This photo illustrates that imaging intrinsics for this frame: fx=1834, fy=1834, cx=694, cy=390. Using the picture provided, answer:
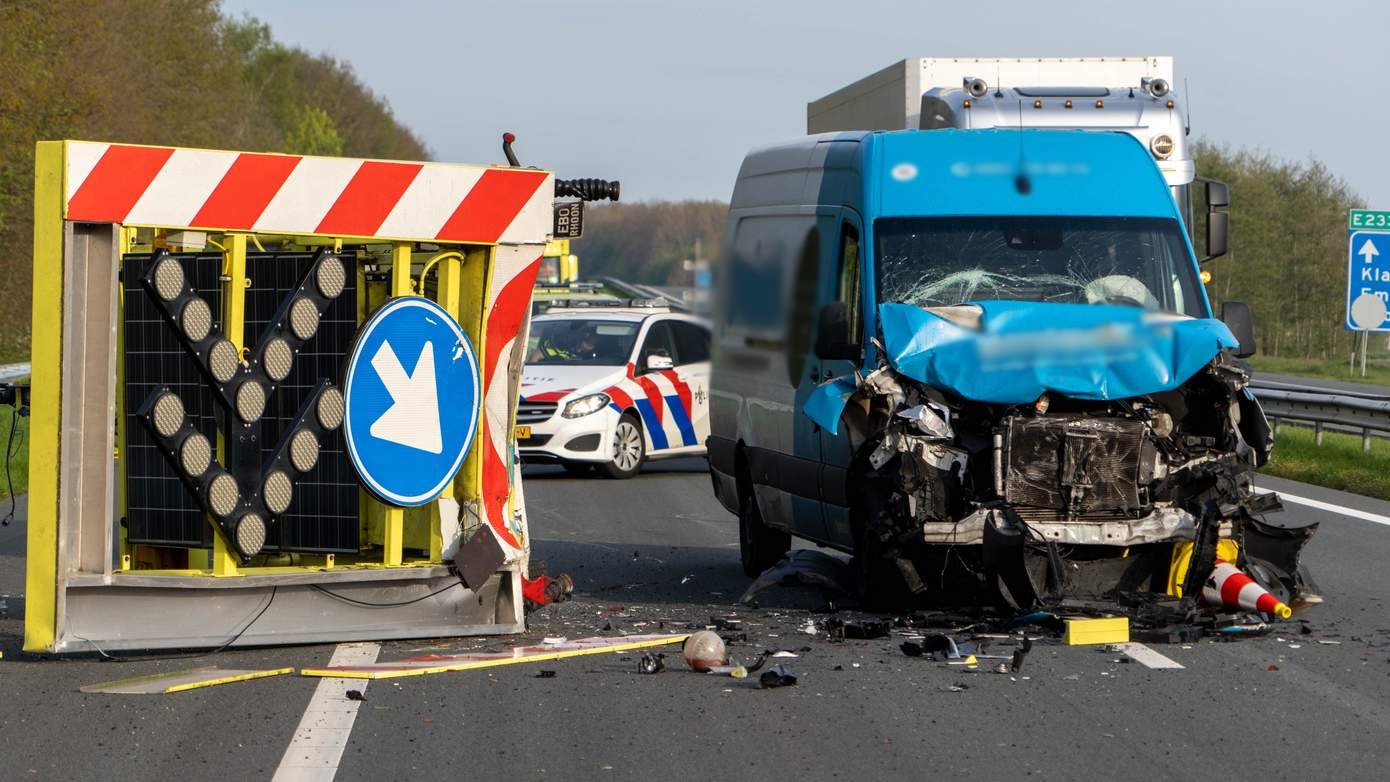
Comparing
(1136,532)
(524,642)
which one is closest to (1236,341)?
(1136,532)

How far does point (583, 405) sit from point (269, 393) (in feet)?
34.1

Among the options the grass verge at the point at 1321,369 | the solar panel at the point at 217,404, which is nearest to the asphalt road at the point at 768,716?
the solar panel at the point at 217,404

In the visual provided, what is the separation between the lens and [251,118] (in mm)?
89375

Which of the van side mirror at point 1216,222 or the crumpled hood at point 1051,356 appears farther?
the van side mirror at point 1216,222

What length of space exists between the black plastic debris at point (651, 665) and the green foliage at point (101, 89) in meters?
32.2

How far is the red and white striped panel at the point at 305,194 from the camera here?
24.5 feet

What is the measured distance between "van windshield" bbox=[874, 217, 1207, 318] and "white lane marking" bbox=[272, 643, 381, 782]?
341cm

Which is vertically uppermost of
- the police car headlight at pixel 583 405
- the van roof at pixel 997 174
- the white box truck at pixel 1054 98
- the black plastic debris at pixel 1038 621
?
the white box truck at pixel 1054 98

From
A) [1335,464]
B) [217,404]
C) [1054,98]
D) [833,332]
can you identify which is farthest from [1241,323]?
[1335,464]

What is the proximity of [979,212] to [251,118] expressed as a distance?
8410 cm

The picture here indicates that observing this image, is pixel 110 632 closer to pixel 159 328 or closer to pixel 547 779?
pixel 159 328

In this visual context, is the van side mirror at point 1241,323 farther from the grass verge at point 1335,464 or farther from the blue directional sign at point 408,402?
the grass verge at point 1335,464

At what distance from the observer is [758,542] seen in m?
11.1

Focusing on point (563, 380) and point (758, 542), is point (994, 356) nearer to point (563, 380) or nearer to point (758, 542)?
point (758, 542)
